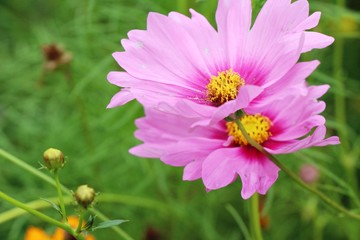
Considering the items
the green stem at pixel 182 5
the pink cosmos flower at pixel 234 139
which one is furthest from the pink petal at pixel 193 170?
the green stem at pixel 182 5

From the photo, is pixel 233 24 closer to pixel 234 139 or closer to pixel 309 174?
pixel 234 139

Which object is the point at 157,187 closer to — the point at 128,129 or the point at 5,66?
the point at 128,129

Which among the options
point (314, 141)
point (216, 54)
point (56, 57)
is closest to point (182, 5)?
point (56, 57)

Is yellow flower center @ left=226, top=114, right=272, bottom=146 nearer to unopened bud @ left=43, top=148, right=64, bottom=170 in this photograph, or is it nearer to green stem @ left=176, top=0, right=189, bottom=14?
unopened bud @ left=43, top=148, right=64, bottom=170

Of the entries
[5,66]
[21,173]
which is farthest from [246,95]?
[5,66]

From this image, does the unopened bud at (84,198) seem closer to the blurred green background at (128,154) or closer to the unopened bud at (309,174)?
the blurred green background at (128,154)

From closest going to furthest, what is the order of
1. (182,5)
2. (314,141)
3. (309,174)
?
(314,141) < (182,5) < (309,174)
